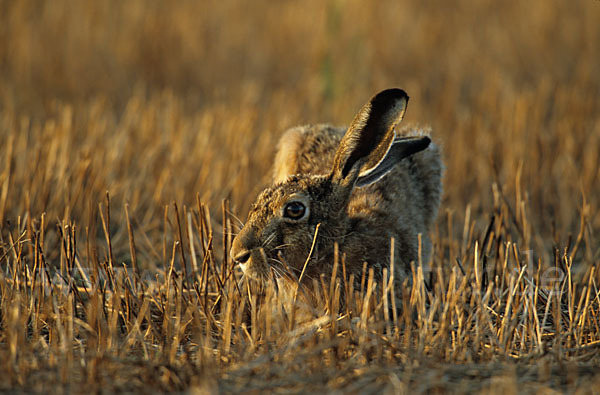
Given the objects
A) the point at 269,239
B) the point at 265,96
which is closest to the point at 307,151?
the point at 269,239

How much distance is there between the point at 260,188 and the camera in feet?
19.6

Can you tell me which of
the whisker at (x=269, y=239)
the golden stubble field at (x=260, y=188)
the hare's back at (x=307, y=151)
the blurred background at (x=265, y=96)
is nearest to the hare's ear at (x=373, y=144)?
the whisker at (x=269, y=239)

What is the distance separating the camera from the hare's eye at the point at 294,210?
3643 millimetres

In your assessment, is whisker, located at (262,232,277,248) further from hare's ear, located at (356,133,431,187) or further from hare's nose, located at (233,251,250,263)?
hare's ear, located at (356,133,431,187)

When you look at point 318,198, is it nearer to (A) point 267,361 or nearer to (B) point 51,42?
(A) point 267,361

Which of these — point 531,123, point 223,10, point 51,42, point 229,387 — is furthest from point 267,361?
point 223,10

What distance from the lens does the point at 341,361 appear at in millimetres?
3070

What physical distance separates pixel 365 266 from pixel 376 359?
702 millimetres

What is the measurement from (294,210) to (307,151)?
4.72 ft

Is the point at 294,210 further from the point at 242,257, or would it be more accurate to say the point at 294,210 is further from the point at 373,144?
the point at 373,144

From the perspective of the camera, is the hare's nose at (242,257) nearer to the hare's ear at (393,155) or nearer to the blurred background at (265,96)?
the blurred background at (265,96)

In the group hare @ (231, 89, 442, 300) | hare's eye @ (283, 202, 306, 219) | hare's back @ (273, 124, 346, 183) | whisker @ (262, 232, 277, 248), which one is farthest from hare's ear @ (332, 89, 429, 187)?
hare's back @ (273, 124, 346, 183)

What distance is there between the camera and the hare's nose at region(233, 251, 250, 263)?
346 cm

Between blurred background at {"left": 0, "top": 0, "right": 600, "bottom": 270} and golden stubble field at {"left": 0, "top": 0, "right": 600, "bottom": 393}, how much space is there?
0.03 m
